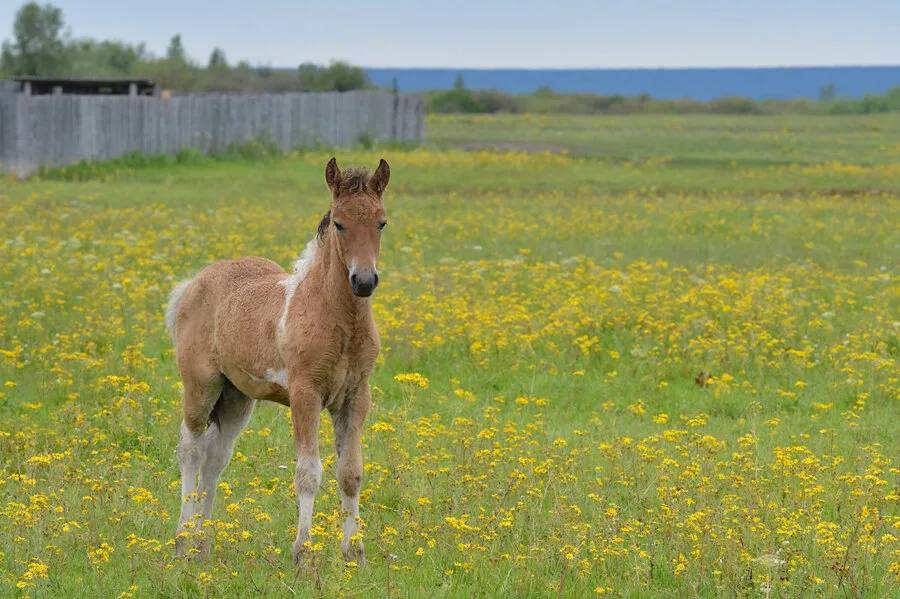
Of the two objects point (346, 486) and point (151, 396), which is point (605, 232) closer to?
point (151, 396)

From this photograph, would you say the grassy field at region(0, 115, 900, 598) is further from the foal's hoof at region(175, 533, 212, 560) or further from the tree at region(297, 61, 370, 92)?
the tree at region(297, 61, 370, 92)

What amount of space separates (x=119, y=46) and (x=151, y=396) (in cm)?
7979

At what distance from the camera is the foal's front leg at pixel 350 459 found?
7.36m

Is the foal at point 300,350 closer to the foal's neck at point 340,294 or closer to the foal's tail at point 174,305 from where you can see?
the foal's neck at point 340,294

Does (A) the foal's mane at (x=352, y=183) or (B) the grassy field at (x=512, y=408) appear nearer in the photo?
(B) the grassy field at (x=512, y=408)

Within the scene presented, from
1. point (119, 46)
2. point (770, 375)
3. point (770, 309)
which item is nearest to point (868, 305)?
point (770, 309)

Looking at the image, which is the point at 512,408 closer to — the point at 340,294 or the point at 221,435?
the point at 221,435

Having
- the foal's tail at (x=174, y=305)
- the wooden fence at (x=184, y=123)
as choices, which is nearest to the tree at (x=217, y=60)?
the wooden fence at (x=184, y=123)

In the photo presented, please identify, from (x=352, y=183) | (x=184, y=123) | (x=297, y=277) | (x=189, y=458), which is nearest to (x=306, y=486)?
(x=189, y=458)

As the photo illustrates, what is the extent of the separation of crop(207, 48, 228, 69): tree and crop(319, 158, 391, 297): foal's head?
7150 centimetres

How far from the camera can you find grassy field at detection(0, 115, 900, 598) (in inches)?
276

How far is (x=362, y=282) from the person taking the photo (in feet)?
22.3

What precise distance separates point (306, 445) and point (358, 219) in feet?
4.38

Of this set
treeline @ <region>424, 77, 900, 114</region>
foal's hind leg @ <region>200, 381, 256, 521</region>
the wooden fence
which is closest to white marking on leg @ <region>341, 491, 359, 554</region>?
foal's hind leg @ <region>200, 381, 256, 521</region>
